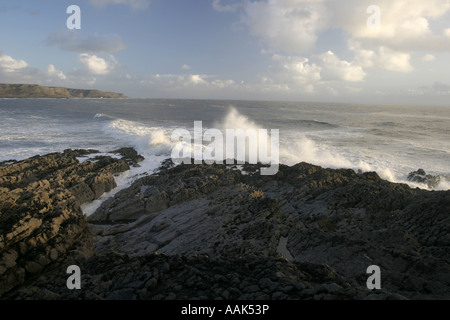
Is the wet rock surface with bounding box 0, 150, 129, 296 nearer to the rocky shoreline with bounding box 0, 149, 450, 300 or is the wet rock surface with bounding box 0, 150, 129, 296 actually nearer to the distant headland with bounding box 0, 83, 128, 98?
the rocky shoreline with bounding box 0, 149, 450, 300

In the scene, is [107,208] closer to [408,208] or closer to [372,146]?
[408,208]

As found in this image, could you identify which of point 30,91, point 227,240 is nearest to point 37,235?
point 227,240

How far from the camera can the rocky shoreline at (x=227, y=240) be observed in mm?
4539

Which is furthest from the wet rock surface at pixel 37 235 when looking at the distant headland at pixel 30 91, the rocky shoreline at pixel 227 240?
the distant headland at pixel 30 91

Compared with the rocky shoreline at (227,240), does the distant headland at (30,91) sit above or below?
above

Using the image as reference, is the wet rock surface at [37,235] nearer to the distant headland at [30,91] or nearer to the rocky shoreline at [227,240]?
the rocky shoreline at [227,240]

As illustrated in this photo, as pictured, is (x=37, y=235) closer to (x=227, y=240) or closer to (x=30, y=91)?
(x=227, y=240)

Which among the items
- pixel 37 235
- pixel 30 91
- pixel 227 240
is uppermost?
pixel 30 91

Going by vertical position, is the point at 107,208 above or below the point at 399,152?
below

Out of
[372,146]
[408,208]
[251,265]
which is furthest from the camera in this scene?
[372,146]

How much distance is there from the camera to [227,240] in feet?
26.0
